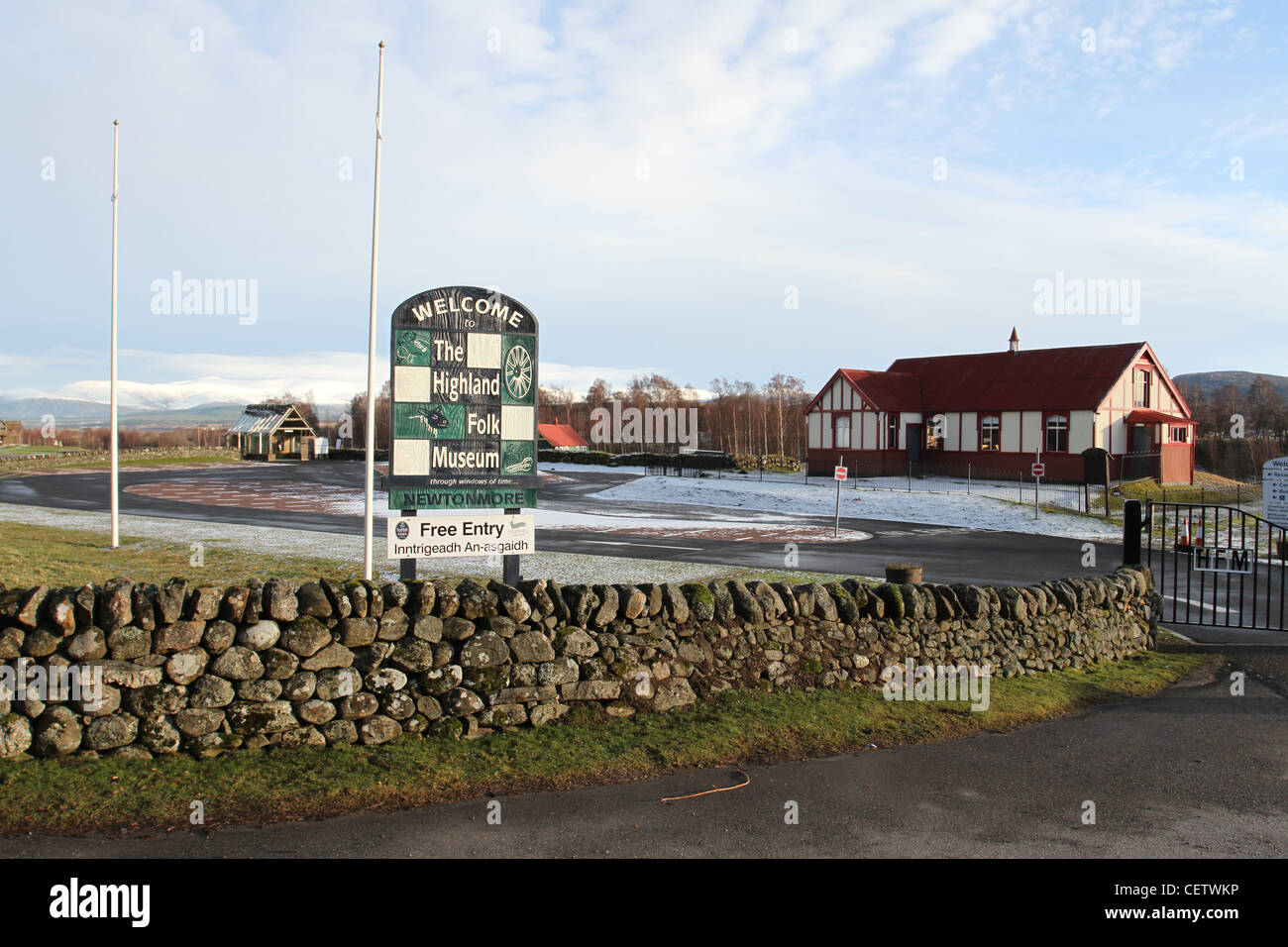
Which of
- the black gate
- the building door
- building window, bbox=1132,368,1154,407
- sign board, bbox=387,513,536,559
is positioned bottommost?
the black gate

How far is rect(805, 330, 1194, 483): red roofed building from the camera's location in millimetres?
43656

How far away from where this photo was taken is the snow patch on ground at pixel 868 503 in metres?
29.0

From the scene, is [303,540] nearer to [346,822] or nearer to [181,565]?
[181,565]

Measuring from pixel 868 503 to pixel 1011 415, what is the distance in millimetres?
15123

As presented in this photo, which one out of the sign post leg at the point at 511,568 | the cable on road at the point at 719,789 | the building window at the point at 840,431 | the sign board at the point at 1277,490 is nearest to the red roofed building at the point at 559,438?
the building window at the point at 840,431

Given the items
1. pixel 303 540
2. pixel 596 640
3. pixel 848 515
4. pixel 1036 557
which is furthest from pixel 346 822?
pixel 848 515

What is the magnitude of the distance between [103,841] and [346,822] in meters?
1.25

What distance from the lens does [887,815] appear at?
5.55 metres

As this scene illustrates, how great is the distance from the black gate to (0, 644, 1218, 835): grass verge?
218 inches

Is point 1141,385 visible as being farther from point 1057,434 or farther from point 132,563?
point 132,563

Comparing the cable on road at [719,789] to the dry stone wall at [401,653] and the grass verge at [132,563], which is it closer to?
the dry stone wall at [401,653]

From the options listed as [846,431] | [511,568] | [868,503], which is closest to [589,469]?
[846,431]

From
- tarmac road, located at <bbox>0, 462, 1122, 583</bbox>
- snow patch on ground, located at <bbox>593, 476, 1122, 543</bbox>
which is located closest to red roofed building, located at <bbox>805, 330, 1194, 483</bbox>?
snow patch on ground, located at <bbox>593, 476, 1122, 543</bbox>

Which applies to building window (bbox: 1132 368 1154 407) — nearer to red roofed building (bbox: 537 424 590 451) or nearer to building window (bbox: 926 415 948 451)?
building window (bbox: 926 415 948 451)
